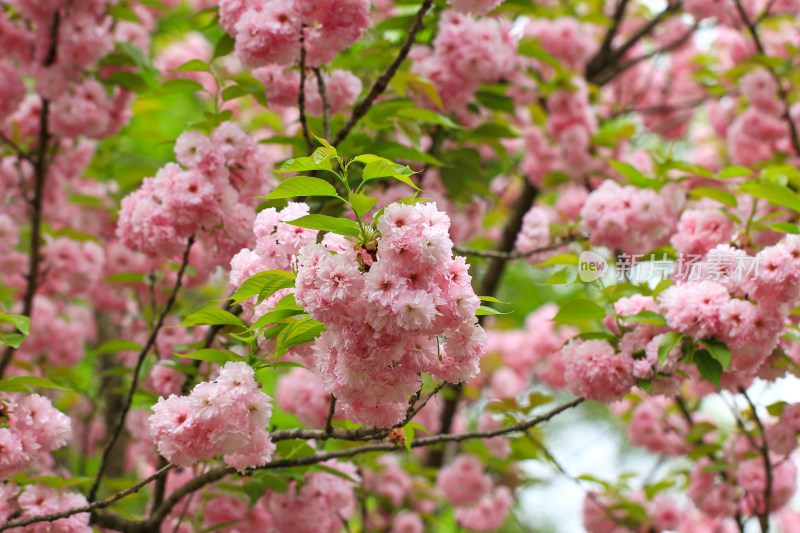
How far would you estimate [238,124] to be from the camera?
2160 millimetres

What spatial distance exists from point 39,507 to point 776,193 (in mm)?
2404

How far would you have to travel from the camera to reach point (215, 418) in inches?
60.8

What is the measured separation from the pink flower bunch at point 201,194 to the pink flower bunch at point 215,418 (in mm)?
688

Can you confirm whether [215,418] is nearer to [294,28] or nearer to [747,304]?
[294,28]

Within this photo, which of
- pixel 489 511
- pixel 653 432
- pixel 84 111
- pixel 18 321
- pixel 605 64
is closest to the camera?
pixel 18 321

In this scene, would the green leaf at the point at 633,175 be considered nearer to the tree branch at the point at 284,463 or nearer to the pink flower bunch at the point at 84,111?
the tree branch at the point at 284,463

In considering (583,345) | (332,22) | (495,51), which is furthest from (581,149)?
(332,22)

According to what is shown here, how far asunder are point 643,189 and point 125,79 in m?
2.35

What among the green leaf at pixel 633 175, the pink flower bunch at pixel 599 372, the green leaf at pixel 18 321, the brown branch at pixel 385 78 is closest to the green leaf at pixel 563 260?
the pink flower bunch at pixel 599 372

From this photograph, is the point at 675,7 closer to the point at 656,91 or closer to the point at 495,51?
the point at 656,91

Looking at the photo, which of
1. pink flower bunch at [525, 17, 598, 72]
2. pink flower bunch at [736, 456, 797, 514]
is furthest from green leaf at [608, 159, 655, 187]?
pink flower bunch at [525, 17, 598, 72]

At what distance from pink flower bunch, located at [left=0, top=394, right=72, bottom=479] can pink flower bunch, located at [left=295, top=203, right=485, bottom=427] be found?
927 millimetres

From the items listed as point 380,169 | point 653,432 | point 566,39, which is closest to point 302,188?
point 380,169

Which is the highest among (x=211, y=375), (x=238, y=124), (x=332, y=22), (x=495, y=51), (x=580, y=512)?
(x=495, y=51)
